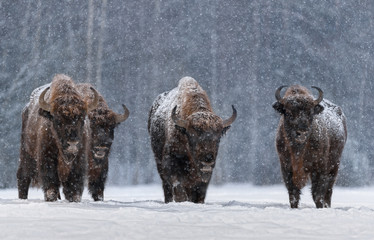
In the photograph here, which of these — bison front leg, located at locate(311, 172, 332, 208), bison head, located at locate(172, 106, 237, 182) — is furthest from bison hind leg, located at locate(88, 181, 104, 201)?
bison front leg, located at locate(311, 172, 332, 208)

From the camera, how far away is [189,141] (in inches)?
330

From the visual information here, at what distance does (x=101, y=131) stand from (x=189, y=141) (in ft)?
6.45

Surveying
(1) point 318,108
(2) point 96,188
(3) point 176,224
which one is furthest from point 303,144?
(3) point 176,224

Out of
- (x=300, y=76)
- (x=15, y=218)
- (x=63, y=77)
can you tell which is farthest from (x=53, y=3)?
(x=15, y=218)

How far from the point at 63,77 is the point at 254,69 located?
14.8m

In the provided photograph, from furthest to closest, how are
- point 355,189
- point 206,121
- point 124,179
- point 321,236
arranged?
point 124,179
point 355,189
point 206,121
point 321,236

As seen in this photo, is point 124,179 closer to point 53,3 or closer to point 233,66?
point 233,66

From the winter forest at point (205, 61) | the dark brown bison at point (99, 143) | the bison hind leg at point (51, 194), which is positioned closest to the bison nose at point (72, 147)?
the bison hind leg at point (51, 194)

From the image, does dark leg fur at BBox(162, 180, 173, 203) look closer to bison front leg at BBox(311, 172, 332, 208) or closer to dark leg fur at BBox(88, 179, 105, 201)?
dark leg fur at BBox(88, 179, 105, 201)

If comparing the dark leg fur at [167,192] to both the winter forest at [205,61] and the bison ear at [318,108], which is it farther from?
the winter forest at [205,61]

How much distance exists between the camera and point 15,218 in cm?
530

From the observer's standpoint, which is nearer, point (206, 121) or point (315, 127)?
point (206, 121)

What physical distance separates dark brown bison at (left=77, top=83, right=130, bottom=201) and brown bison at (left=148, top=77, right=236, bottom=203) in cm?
85

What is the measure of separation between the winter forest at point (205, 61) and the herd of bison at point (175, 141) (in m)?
11.4
